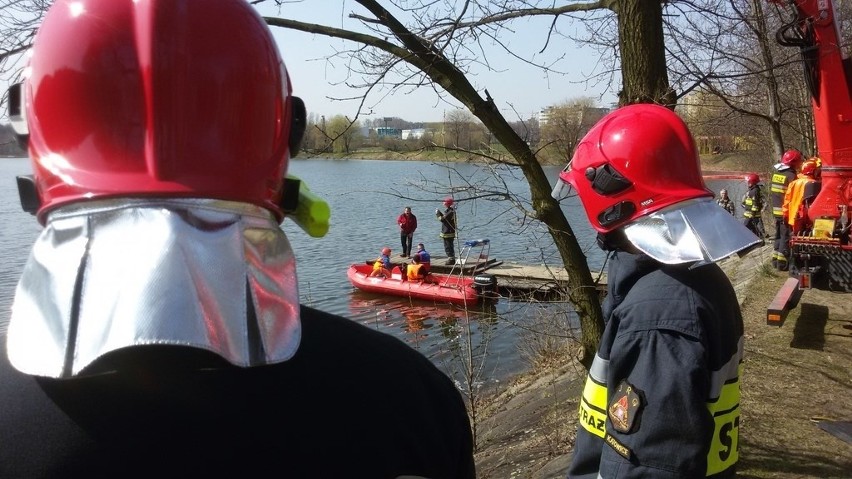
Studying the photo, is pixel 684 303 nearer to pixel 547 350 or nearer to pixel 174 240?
pixel 174 240

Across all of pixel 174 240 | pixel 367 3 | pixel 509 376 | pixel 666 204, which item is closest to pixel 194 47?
pixel 174 240

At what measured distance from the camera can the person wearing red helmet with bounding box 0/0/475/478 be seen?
944 millimetres

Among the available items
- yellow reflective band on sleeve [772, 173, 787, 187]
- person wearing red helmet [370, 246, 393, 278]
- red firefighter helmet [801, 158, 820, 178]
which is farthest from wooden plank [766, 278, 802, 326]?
person wearing red helmet [370, 246, 393, 278]

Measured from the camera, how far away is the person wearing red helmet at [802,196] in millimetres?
10023

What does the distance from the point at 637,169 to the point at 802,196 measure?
8927 mm

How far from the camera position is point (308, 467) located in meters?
1.12

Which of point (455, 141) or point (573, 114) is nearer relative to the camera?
point (573, 114)

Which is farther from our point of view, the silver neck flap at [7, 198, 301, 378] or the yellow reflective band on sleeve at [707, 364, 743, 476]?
the yellow reflective band on sleeve at [707, 364, 743, 476]

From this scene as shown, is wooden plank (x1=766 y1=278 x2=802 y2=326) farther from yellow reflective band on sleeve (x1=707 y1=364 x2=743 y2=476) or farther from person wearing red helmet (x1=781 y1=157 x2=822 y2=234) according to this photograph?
yellow reflective band on sleeve (x1=707 y1=364 x2=743 y2=476)

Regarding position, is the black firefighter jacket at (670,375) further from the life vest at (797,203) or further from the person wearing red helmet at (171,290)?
the life vest at (797,203)

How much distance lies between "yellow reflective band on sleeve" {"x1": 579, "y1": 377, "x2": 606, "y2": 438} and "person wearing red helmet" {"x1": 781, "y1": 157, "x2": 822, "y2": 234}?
8.85 m

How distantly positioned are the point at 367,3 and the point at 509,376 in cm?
731

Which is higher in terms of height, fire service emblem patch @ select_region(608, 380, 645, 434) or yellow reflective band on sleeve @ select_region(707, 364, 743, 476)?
fire service emblem patch @ select_region(608, 380, 645, 434)

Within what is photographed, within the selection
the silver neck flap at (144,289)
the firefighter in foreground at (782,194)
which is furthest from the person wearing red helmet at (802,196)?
the silver neck flap at (144,289)
